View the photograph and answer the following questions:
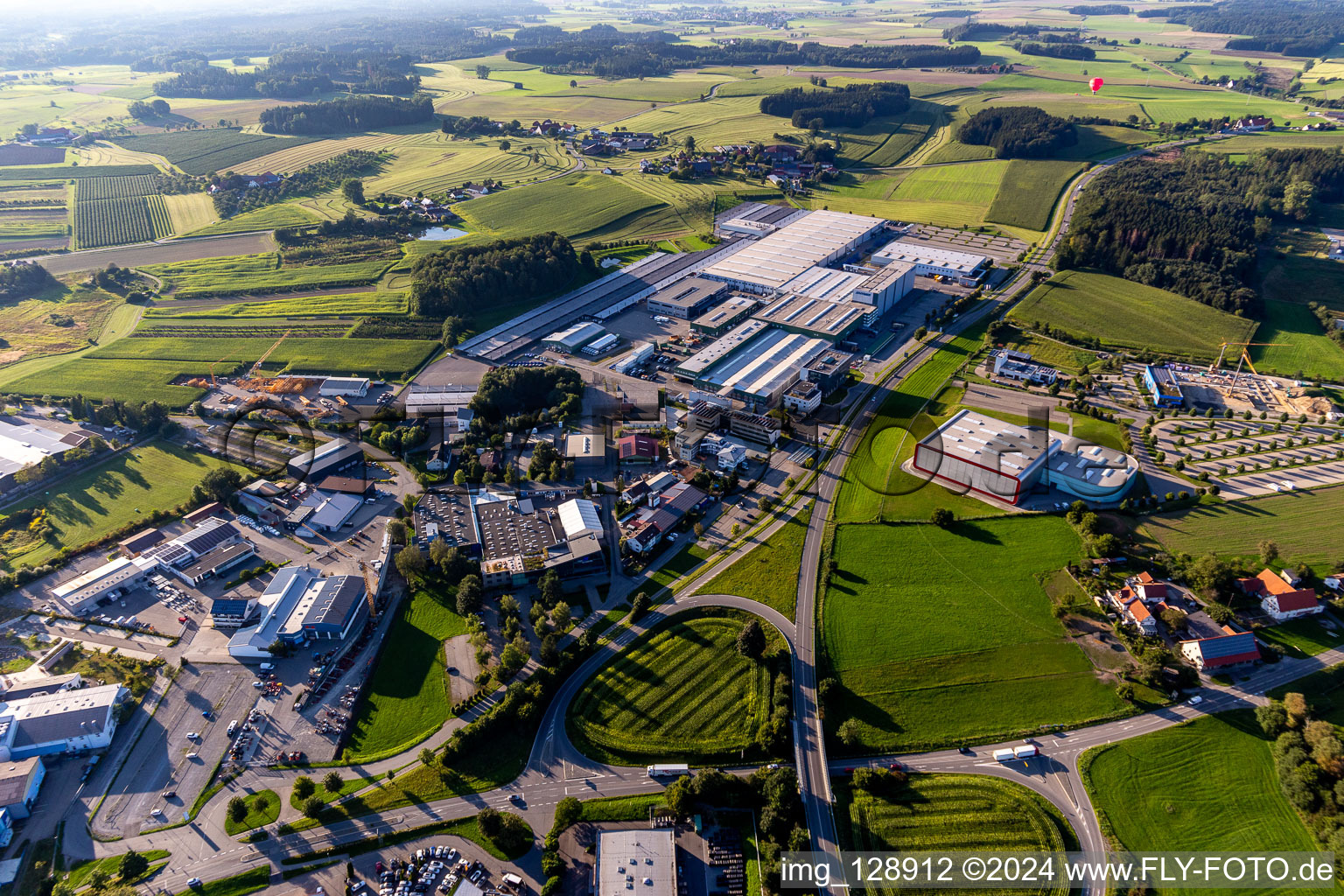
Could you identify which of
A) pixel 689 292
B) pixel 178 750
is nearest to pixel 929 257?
pixel 689 292

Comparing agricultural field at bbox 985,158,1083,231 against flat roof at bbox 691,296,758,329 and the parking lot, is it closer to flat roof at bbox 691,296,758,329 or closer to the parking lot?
flat roof at bbox 691,296,758,329

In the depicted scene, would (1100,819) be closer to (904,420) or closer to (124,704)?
(904,420)

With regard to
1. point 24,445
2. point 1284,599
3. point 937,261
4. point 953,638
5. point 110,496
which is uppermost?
point 937,261

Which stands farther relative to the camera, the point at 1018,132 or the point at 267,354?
the point at 1018,132

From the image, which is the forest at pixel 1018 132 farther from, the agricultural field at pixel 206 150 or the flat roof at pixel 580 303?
the agricultural field at pixel 206 150

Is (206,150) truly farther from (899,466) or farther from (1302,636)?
(1302,636)

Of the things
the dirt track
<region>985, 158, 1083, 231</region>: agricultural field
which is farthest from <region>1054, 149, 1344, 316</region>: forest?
the dirt track
